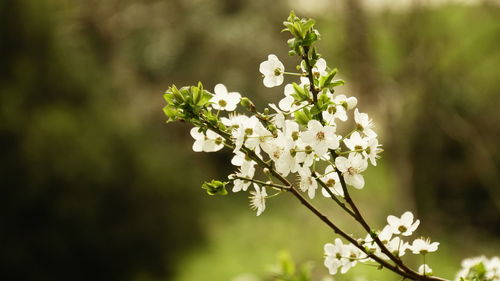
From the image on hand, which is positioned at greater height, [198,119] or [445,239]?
[445,239]

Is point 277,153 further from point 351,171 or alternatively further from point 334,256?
point 334,256

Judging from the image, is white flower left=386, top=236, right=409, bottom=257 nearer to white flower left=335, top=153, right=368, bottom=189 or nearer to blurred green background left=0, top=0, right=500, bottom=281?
white flower left=335, top=153, right=368, bottom=189

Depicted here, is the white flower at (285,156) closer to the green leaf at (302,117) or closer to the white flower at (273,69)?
the green leaf at (302,117)

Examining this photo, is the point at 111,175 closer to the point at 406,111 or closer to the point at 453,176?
the point at 406,111

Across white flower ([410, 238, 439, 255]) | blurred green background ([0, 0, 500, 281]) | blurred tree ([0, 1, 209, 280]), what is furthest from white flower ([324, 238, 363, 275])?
blurred tree ([0, 1, 209, 280])

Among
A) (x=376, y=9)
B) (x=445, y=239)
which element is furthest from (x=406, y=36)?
(x=445, y=239)

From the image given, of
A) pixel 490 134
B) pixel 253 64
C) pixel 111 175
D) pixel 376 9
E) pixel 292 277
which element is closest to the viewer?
pixel 292 277
